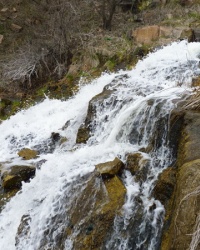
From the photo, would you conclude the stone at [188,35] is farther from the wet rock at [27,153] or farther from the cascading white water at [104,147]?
the wet rock at [27,153]

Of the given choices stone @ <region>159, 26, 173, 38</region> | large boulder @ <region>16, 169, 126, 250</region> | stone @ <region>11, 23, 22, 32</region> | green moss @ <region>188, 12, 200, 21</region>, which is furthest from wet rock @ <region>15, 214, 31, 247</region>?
stone @ <region>11, 23, 22, 32</region>

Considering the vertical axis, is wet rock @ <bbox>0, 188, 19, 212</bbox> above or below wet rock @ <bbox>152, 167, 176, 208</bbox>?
below

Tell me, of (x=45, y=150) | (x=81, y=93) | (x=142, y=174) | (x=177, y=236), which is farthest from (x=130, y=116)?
(x=81, y=93)

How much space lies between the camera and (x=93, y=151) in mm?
5219

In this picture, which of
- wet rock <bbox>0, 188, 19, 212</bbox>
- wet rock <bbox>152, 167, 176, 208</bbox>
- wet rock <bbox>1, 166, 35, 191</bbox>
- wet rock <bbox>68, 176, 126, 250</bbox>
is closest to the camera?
wet rock <bbox>68, 176, 126, 250</bbox>

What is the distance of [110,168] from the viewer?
13.8 feet

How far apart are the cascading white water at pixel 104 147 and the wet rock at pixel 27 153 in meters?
0.17

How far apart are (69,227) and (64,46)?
283 inches

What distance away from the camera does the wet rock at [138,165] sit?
407 centimetres

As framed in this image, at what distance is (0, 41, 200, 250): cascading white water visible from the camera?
363 cm

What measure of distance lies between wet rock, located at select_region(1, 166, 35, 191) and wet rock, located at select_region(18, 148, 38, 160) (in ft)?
1.93

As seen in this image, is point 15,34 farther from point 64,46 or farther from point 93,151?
point 93,151

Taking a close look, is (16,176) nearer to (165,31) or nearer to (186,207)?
(186,207)

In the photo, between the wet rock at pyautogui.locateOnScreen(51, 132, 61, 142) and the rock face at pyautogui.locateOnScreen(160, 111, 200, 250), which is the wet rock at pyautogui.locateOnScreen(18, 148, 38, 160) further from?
the rock face at pyautogui.locateOnScreen(160, 111, 200, 250)
